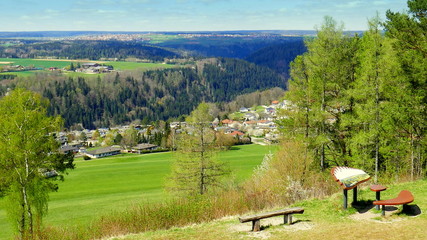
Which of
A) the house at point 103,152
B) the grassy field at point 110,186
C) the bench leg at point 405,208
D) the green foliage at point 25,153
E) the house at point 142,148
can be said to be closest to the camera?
the bench leg at point 405,208

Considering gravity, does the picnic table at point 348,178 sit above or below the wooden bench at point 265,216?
above

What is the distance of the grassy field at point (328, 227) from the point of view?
10602 millimetres

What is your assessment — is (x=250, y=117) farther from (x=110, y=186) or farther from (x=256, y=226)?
(x=256, y=226)

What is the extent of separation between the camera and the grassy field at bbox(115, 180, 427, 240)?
10.6 m

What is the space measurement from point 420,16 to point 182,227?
50.2 feet

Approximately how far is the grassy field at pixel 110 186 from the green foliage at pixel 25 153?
1139 centimetres

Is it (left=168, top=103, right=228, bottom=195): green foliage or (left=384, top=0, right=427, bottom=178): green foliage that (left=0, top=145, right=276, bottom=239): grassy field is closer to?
(left=168, top=103, right=228, bottom=195): green foliage

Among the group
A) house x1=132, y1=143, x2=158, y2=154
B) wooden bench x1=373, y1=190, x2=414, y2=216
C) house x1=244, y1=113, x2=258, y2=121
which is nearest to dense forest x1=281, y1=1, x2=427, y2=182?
wooden bench x1=373, y1=190, x2=414, y2=216

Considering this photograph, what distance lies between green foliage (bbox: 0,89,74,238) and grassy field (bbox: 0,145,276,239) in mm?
11393

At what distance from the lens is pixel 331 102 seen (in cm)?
2275

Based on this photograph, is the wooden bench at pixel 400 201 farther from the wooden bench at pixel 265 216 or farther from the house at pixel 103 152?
the house at pixel 103 152

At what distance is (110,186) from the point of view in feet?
164

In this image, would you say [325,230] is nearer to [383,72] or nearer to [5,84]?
[383,72]

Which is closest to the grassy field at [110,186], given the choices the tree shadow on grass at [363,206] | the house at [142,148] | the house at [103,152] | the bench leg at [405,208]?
the house at [142,148]
